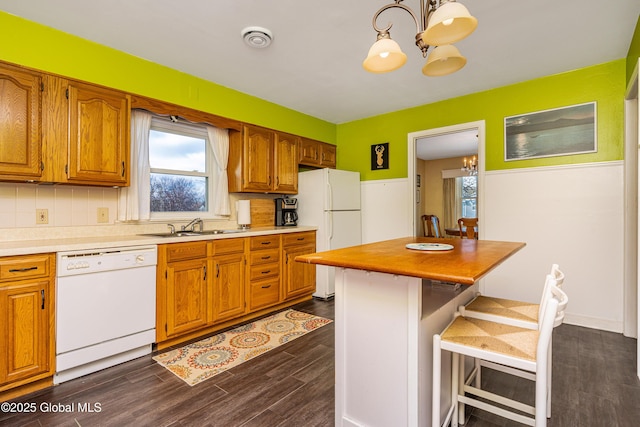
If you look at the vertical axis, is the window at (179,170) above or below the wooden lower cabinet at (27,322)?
above

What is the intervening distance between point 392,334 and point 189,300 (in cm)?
193

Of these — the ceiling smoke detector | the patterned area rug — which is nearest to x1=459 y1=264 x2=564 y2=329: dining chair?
the patterned area rug

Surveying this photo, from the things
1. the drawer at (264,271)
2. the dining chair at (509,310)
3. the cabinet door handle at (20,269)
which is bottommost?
the drawer at (264,271)

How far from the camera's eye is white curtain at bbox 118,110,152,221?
2762mm

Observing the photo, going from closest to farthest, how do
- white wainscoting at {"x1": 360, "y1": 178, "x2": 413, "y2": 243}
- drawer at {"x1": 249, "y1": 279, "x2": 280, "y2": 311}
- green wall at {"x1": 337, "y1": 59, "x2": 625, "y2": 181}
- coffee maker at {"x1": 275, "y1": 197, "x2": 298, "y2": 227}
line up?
1. green wall at {"x1": 337, "y1": 59, "x2": 625, "y2": 181}
2. drawer at {"x1": 249, "y1": 279, "x2": 280, "y2": 311}
3. coffee maker at {"x1": 275, "y1": 197, "x2": 298, "y2": 227}
4. white wainscoting at {"x1": 360, "y1": 178, "x2": 413, "y2": 243}

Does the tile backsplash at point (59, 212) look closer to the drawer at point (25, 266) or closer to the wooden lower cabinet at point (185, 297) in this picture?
the drawer at point (25, 266)

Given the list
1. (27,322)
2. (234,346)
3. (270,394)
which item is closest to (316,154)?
(234,346)

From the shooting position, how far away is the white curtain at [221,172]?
3500 millimetres

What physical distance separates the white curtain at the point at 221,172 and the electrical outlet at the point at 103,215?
1.07 metres

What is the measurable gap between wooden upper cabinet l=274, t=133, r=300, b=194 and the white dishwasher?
1.81 metres

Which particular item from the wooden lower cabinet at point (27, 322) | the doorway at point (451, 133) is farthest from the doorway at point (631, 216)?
the wooden lower cabinet at point (27, 322)

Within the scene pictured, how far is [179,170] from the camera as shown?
3246 millimetres

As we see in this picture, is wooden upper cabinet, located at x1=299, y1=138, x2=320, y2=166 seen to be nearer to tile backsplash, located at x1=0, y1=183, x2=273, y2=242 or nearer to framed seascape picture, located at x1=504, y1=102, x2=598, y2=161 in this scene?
tile backsplash, located at x1=0, y1=183, x2=273, y2=242

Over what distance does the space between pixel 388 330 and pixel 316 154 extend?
3384 mm
